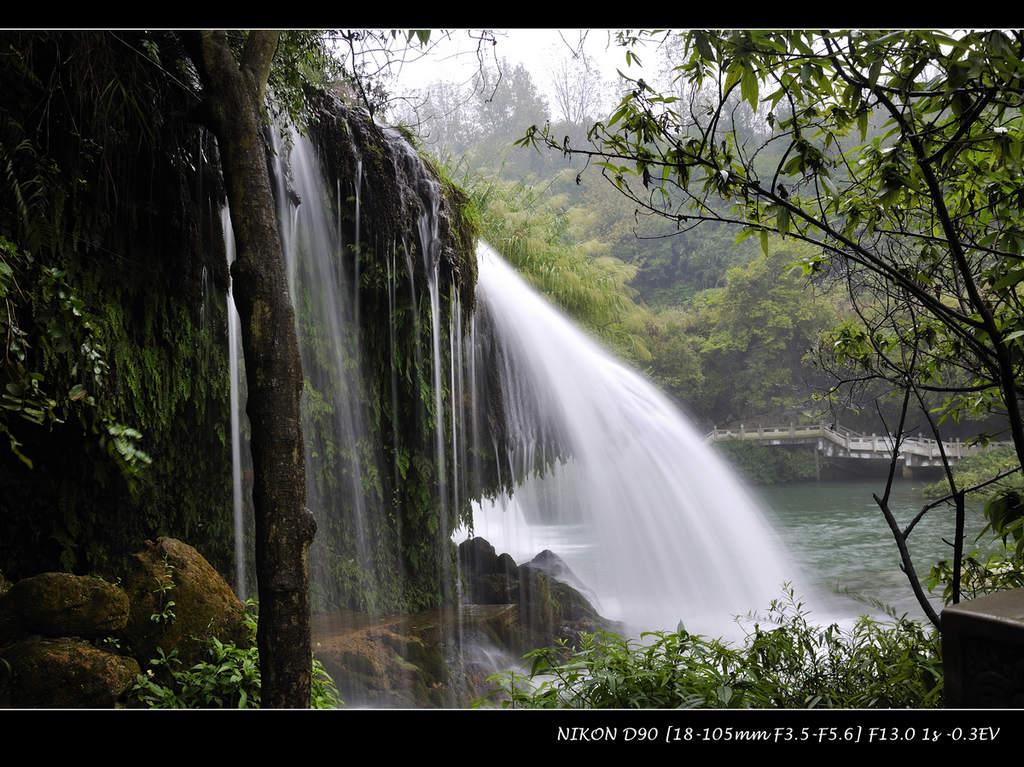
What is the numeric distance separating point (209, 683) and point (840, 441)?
6736mm

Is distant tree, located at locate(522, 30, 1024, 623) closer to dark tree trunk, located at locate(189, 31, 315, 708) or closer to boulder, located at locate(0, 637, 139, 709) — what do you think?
dark tree trunk, located at locate(189, 31, 315, 708)

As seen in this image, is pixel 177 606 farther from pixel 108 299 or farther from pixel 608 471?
pixel 608 471

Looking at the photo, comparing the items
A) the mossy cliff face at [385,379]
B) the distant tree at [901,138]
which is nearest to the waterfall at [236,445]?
the mossy cliff face at [385,379]

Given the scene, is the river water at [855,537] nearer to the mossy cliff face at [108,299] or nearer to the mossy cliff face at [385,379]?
the mossy cliff face at [385,379]

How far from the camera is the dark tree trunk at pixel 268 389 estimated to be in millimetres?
1850

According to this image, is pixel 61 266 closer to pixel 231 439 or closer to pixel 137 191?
pixel 137 191

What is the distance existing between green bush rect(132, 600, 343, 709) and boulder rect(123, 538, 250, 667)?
0.17 ft

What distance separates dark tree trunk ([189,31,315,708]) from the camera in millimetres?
1850

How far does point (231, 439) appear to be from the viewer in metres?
3.09

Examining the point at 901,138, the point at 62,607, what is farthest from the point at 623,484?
the point at 901,138

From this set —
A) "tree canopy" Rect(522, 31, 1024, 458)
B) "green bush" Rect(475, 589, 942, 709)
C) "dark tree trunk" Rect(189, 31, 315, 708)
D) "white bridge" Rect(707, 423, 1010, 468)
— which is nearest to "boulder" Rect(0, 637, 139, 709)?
"dark tree trunk" Rect(189, 31, 315, 708)
